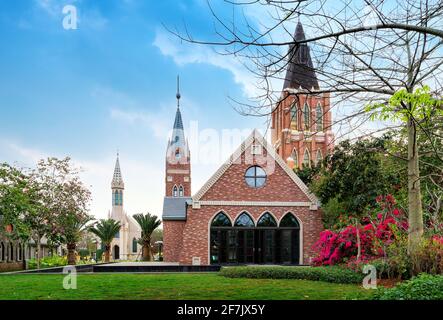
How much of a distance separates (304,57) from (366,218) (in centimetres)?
1400

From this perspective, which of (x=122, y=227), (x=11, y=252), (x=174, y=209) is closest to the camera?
(x=11, y=252)

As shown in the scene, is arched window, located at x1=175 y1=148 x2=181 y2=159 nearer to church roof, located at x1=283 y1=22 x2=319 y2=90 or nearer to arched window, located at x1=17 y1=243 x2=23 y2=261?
arched window, located at x1=17 y1=243 x2=23 y2=261

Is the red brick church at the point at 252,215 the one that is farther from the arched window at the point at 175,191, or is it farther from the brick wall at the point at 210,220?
the arched window at the point at 175,191

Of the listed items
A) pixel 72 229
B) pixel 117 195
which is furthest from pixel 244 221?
pixel 117 195

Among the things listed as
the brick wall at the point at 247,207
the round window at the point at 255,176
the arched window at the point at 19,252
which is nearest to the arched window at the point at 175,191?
the arched window at the point at 19,252

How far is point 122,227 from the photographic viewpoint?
2933 inches

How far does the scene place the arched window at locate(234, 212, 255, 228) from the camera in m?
24.9

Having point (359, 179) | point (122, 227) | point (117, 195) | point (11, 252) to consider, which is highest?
point (359, 179)

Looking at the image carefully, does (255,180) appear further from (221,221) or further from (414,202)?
(414,202)

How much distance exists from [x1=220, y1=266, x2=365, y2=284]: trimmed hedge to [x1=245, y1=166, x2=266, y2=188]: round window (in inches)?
313

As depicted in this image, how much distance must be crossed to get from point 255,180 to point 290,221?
9.66 ft

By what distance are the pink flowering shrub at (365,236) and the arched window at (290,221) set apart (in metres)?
4.12
